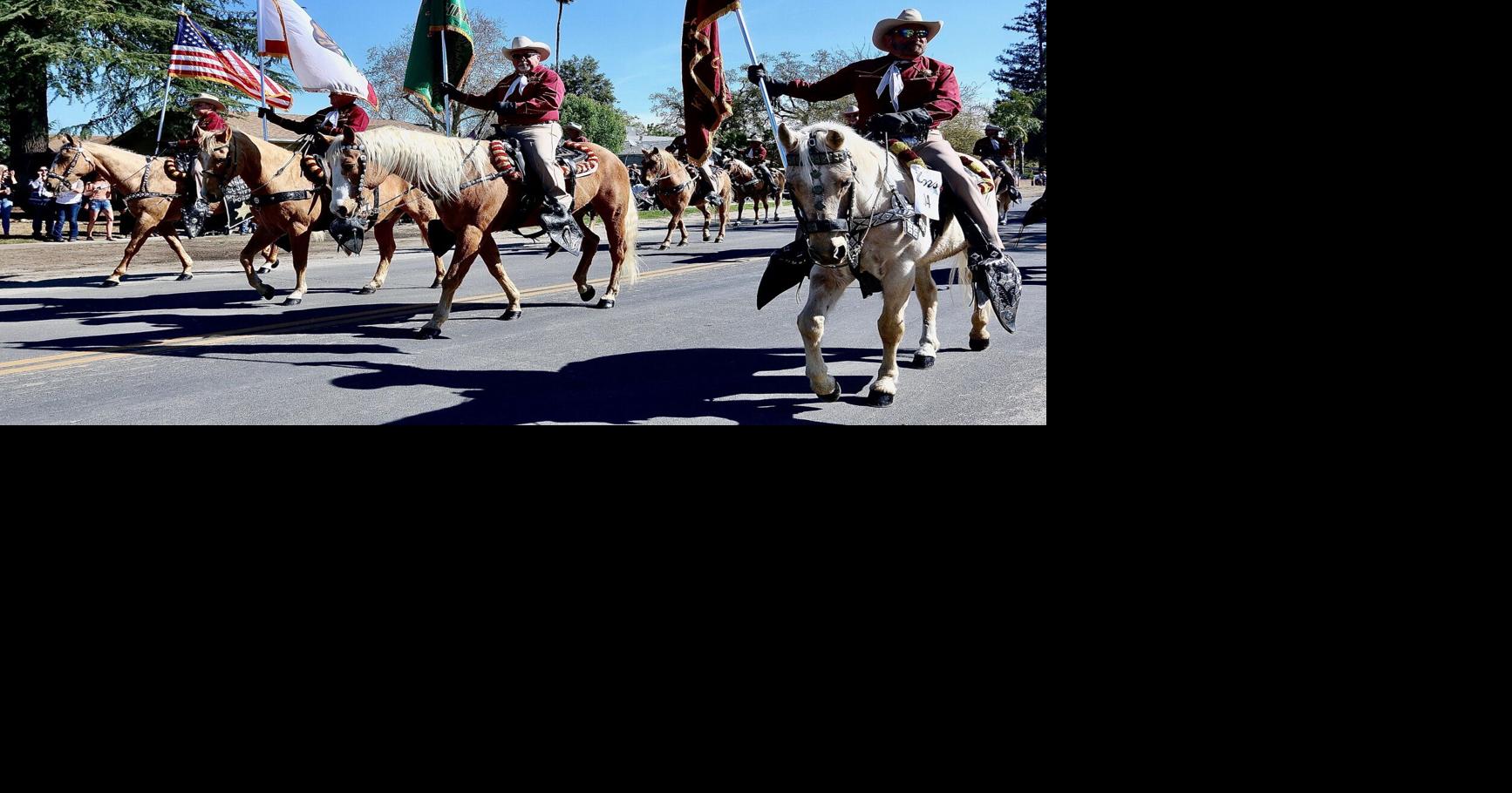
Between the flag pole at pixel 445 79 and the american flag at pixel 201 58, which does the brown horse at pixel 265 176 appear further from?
the flag pole at pixel 445 79

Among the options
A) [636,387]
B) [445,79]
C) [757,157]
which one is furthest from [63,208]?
[636,387]

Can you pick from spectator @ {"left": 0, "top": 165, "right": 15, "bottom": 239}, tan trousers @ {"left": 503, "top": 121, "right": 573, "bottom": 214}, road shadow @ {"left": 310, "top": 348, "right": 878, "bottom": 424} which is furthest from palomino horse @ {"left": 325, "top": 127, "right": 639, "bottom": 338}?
spectator @ {"left": 0, "top": 165, "right": 15, "bottom": 239}

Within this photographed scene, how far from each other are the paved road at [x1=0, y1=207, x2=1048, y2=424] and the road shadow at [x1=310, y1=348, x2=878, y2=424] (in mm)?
17

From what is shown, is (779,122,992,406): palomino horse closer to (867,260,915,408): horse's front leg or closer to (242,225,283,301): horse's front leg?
→ (867,260,915,408): horse's front leg

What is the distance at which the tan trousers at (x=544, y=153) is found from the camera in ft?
23.4

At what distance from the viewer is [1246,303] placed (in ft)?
11.0

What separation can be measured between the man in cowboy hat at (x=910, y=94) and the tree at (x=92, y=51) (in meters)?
3.67

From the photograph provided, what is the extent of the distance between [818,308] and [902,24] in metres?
1.42

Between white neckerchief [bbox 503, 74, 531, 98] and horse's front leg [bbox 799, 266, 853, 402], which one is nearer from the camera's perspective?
horse's front leg [bbox 799, 266, 853, 402]

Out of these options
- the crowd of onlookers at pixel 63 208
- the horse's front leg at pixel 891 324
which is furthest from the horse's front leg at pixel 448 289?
the crowd of onlookers at pixel 63 208

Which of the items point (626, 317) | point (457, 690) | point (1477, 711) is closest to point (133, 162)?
point (626, 317)

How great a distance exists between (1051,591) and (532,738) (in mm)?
1438

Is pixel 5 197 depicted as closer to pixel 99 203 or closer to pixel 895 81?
pixel 99 203

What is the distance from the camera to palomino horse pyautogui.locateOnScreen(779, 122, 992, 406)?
4.16 meters
